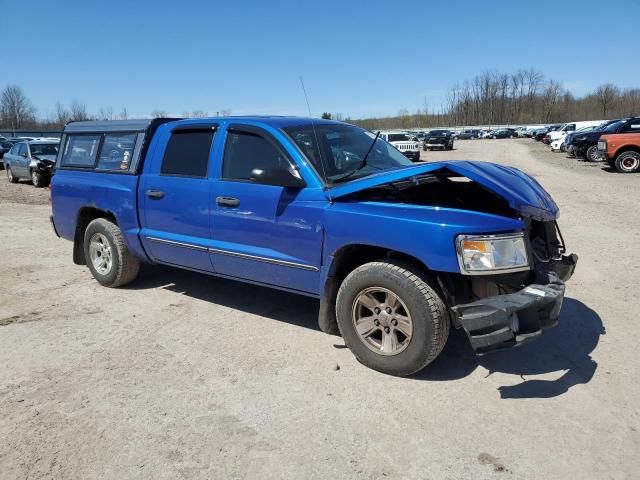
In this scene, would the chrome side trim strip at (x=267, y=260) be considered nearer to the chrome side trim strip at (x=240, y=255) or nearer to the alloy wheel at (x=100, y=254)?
the chrome side trim strip at (x=240, y=255)

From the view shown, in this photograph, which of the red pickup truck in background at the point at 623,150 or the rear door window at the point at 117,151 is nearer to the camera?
the rear door window at the point at 117,151

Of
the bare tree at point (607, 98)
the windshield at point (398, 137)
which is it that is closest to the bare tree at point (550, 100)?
the bare tree at point (607, 98)

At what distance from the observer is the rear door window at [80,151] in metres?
6.08

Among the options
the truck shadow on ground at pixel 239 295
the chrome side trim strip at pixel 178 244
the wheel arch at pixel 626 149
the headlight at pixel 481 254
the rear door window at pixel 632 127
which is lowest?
the truck shadow on ground at pixel 239 295

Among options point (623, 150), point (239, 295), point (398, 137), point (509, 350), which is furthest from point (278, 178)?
point (398, 137)

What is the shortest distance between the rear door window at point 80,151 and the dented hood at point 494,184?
11.7 feet

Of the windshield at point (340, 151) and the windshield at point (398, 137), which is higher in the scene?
the windshield at point (398, 137)

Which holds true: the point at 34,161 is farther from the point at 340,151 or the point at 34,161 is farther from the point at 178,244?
the point at 340,151

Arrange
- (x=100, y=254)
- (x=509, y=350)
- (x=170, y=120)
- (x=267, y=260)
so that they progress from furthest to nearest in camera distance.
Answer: (x=100, y=254), (x=170, y=120), (x=267, y=260), (x=509, y=350)

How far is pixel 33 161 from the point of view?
17969mm

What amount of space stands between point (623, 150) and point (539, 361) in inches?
722

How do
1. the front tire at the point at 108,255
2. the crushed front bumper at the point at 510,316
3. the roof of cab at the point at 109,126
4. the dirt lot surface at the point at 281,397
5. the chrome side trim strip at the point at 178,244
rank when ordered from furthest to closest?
1. the front tire at the point at 108,255
2. the roof of cab at the point at 109,126
3. the chrome side trim strip at the point at 178,244
4. the crushed front bumper at the point at 510,316
5. the dirt lot surface at the point at 281,397

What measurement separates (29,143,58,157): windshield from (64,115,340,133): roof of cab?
13.8m

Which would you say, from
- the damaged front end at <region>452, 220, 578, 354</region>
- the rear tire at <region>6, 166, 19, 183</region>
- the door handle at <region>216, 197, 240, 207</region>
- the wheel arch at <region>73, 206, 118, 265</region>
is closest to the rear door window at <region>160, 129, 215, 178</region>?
the door handle at <region>216, 197, 240, 207</region>
